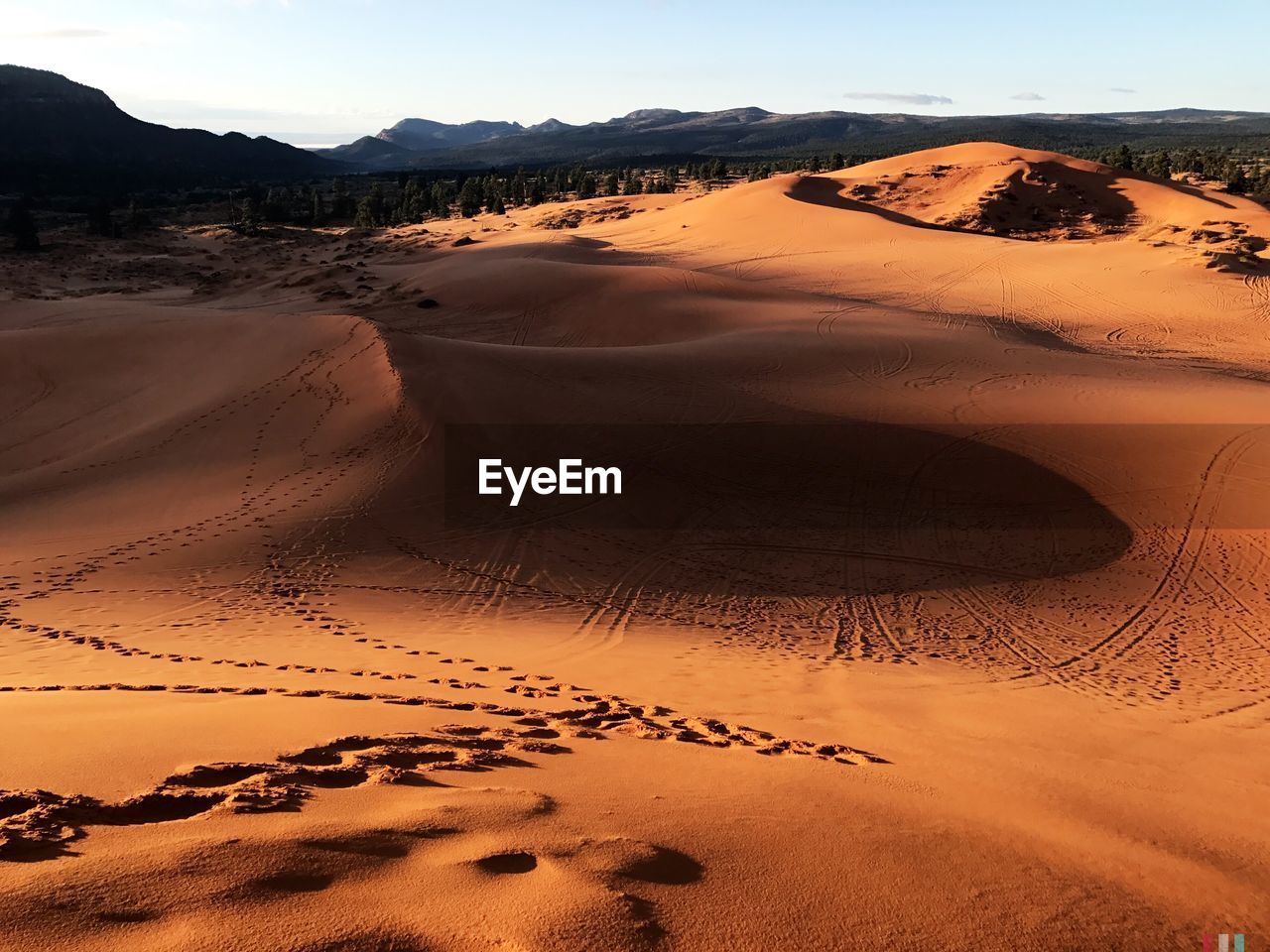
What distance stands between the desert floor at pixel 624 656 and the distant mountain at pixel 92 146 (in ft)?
263

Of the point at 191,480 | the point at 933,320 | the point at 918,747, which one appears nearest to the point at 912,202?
the point at 933,320

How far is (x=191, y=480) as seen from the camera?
528 inches

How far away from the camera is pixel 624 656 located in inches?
327

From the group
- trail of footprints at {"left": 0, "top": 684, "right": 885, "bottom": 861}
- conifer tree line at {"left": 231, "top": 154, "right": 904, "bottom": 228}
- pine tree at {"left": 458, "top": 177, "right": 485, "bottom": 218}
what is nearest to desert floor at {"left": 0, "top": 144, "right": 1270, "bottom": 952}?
trail of footprints at {"left": 0, "top": 684, "right": 885, "bottom": 861}

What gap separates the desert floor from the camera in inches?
124

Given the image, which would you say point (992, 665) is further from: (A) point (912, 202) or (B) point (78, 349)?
(A) point (912, 202)

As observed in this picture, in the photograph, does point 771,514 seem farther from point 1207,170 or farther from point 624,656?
point 1207,170

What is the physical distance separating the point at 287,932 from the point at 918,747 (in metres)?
4.44

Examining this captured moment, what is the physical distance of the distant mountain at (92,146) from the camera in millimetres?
89562

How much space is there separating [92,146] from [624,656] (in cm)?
13261

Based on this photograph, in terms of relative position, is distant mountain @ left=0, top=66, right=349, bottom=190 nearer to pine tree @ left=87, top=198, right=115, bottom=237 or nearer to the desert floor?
pine tree @ left=87, top=198, right=115, bottom=237

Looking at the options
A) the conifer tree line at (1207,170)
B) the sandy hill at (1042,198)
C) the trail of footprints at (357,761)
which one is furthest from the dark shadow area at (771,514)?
the conifer tree line at (1207,170)

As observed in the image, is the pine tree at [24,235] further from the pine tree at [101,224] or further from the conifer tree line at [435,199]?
the pine tree at [101,224]

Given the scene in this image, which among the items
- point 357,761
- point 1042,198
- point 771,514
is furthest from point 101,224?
point 357,761
